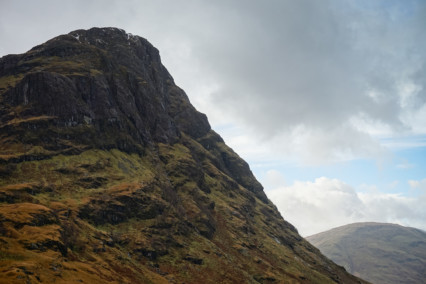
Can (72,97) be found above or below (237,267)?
above

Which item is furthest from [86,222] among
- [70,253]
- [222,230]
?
[222,230]

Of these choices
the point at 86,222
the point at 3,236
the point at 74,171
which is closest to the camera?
the point at 3,236

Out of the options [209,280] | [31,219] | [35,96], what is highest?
[35,96]

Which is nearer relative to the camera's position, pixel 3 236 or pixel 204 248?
pixel 3 236

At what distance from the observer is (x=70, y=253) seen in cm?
9781

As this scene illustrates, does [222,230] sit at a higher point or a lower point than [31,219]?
higher

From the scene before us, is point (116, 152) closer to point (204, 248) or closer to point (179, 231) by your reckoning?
point (179, 231)

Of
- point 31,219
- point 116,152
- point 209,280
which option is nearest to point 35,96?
point 116,152

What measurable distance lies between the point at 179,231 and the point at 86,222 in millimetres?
49741

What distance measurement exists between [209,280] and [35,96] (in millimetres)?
144491

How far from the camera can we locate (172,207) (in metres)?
164

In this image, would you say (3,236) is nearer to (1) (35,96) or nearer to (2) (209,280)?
(2) (209,280)

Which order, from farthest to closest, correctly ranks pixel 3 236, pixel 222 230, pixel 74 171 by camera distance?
pixel 222 230, pixel 74 171, pixel 3 236

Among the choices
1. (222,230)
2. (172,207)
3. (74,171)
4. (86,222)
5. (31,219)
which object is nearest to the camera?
(31,219)
